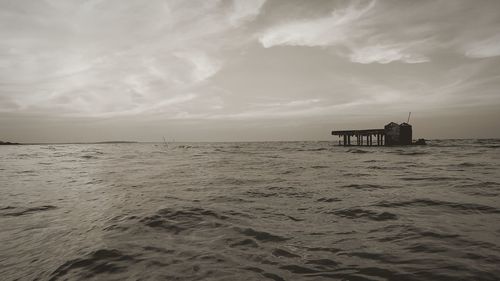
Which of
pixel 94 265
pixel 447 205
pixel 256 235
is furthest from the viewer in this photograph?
pixel 447 205

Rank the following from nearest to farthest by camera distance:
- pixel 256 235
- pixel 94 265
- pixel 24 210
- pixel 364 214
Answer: pixel 94 265
pixel 256 235
pixel 364 214
pixel 24 210

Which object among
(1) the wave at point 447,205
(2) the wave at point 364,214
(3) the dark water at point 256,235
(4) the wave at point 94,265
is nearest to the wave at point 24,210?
(3) the dark water at point 256,235

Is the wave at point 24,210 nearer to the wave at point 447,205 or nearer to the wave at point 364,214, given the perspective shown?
the wave at point 364,214

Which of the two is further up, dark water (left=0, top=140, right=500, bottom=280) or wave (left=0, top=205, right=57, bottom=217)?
dark water (left=0, top=140, right=500, bottom=280)

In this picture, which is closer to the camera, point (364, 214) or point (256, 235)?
point (256, 235)

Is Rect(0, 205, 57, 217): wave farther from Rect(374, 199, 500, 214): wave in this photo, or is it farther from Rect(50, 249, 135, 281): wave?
Rect(374, 199, 500, 214): wave

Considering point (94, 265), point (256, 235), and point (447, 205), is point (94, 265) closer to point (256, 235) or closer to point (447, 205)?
point (256, 235)

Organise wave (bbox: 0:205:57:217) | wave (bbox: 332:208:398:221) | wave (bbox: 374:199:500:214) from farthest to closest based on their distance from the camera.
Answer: wave (bbox: 0:205:57:217), wave (bbox: 374:199:500:214), wave (bbox: 332:208:398:221)

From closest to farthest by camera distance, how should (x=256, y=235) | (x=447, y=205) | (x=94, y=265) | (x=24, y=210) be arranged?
(x=94, y=265) < (x=256, y=235) < (x=447, y=205) < (x=24, y=210)

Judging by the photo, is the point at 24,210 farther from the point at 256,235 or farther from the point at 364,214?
the point at 364,214

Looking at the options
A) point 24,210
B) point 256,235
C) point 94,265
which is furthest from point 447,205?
point 24,210

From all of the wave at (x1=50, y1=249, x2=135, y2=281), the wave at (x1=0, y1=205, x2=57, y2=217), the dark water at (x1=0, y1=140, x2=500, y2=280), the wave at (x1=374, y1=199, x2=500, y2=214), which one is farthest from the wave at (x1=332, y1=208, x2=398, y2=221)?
the wave at (x1=0, y1=205, x2=57, y2=217)

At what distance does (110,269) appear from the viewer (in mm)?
4023

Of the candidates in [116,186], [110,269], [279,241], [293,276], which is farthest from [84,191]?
[293,276]
